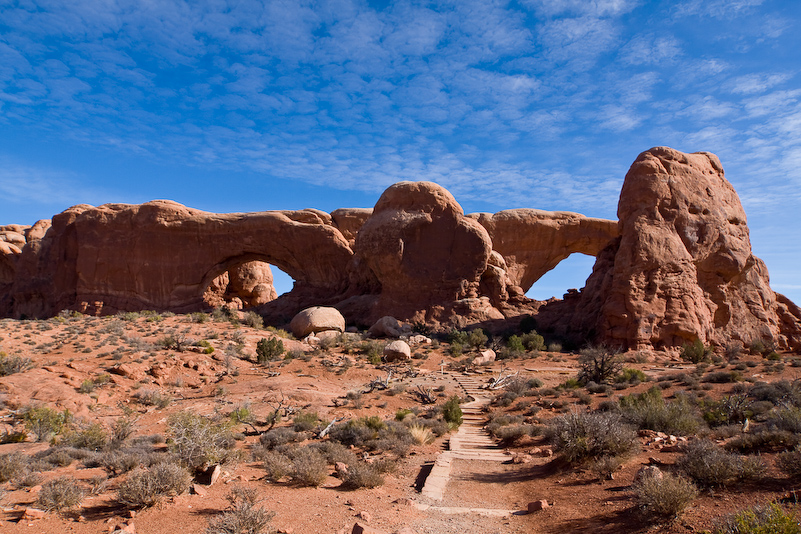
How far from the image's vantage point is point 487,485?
7.06 m

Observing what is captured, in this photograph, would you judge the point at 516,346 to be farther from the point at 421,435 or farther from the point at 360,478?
the point at 360,478

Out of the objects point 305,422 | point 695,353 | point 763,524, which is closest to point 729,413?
point 763,524

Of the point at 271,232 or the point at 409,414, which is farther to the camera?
the point at 271,232

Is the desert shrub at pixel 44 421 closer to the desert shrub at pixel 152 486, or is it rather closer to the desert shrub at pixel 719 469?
the desert shrub at pixel 152 486

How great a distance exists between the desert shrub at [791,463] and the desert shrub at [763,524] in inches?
60.0

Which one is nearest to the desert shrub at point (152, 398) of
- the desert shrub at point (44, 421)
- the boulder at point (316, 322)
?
the desert shrub at point (44, 421)

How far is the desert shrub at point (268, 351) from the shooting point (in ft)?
58.4

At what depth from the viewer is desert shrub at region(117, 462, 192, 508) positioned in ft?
17.3

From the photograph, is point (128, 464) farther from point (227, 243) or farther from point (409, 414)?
point (227, 243)

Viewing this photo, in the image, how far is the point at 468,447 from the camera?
9.58 m

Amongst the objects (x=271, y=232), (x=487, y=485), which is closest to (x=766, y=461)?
(x=487, y=485)

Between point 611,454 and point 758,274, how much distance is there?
68.5 feet

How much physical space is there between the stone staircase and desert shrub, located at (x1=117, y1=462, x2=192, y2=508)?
123 inches

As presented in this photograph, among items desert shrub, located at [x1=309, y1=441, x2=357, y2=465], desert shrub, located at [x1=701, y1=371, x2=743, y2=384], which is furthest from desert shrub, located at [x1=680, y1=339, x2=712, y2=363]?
desert shrub, located at [x1=309, y1=441, x2=357, y2=465]
